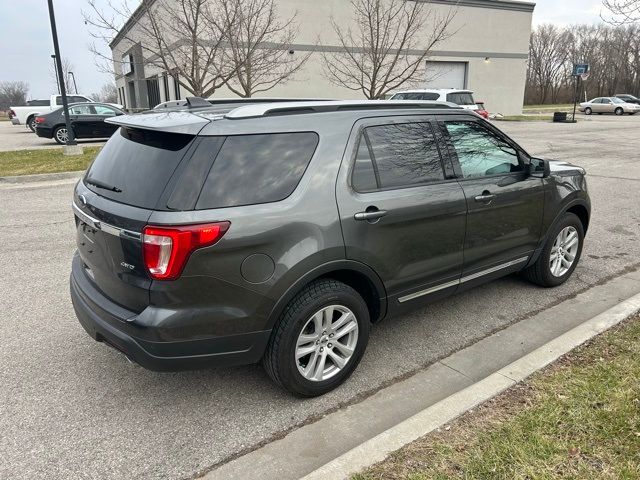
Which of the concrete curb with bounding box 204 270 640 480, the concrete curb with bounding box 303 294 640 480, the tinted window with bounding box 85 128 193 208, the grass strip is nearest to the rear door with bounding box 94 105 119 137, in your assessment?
the grass strip

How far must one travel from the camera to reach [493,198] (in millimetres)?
3623

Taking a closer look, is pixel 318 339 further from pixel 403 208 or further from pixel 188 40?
pixel 188 40

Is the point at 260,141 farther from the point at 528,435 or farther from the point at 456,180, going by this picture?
the point at 528,435

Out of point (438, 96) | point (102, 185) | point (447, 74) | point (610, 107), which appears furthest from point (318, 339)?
point (610, 107)

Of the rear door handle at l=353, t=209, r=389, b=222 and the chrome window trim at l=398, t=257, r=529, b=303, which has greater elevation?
Answer: the rear door handle at l=353, t=209, r=389, b=222

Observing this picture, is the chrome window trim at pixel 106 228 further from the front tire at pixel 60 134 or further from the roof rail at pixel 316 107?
the front tire at pixel 60 134

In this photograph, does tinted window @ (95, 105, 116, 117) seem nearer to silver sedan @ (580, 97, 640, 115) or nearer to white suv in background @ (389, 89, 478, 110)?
white suv in background @ (389, 89, 478, 110)

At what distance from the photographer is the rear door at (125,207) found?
2436 mm

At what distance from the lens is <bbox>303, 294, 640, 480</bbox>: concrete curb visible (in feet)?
7.55

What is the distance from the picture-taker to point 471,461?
89.5 inches

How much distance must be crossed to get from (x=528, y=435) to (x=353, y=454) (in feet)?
2.96

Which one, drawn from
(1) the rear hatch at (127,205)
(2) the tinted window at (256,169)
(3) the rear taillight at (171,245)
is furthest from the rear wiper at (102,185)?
(2) the tinted window at (256,169)

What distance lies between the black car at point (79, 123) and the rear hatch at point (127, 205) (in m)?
15.9

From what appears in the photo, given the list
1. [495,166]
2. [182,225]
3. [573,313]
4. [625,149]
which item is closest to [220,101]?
[182,225]
